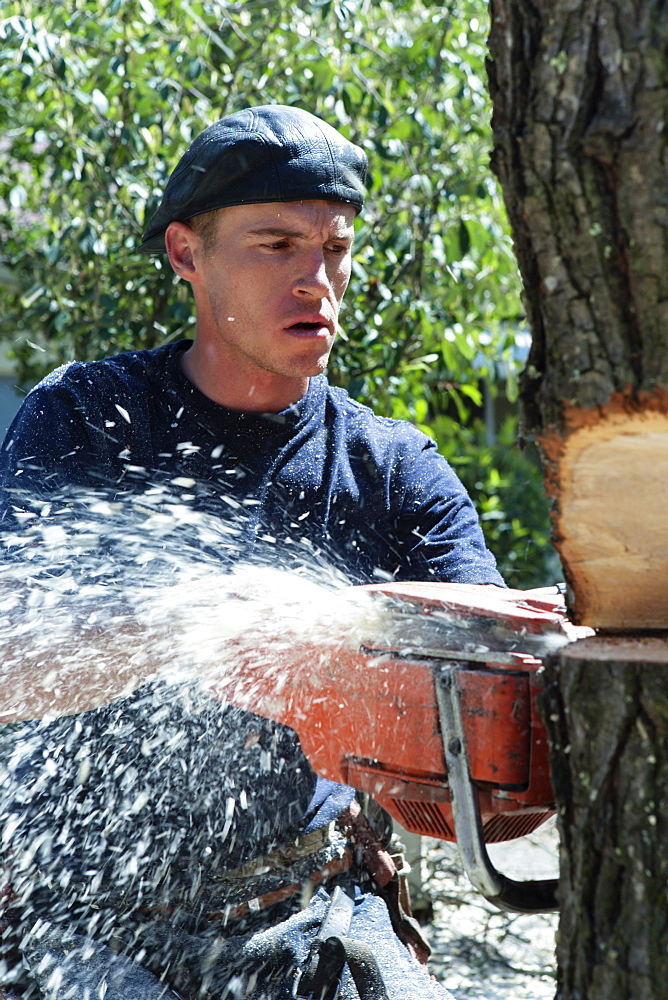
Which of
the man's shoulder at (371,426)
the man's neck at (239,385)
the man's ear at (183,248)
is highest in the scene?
the man's ear at (183,248)

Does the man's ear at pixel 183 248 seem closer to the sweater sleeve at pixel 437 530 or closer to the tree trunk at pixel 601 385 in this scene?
the sweater sleeve at pixel 437 530

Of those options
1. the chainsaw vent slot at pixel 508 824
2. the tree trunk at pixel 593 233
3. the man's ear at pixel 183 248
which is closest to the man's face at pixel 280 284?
the man's ear at pixel 183 248

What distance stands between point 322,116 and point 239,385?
179 centimetres

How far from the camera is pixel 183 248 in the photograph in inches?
91.4

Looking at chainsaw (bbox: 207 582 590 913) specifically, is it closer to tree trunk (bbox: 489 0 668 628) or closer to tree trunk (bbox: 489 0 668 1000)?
tree trunk (bbox: 489 0 668 1000)

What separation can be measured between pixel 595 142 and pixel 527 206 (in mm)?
104

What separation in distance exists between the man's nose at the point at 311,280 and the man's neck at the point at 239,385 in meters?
0.19

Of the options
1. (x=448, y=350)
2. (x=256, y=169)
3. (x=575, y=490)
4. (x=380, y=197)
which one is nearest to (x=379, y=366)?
(x=448, y=350)

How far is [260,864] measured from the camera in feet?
6.25

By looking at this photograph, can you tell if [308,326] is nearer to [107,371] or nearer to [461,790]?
[107,371]

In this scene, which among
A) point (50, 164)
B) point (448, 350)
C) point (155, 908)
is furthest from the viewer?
point (50, 164)

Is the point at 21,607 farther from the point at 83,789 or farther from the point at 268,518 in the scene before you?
the point at 268,518

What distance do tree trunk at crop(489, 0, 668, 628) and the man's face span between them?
0.96 metres

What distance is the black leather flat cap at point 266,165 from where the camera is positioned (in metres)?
2.11
